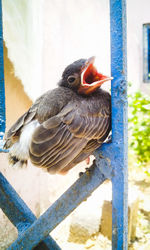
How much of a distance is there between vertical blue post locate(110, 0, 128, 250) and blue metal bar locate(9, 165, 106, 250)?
66mm

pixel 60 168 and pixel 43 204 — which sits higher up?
pixel 60 168

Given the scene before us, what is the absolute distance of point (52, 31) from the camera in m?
2.32

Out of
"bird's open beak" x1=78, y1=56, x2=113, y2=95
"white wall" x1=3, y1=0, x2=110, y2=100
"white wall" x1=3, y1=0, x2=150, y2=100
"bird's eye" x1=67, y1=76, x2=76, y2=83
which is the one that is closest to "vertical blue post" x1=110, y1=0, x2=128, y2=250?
"bird's open beak" x1=78, y1=56, x2=113, y2=95

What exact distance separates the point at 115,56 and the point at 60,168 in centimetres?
41

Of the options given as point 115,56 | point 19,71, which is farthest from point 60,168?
point 19,71

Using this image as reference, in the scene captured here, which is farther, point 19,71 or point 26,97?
point 26,97

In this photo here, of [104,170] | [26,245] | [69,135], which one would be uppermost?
[69,135]

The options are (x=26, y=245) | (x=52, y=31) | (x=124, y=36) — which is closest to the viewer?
(x=124, y=36)

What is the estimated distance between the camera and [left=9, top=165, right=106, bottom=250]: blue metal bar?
761mm

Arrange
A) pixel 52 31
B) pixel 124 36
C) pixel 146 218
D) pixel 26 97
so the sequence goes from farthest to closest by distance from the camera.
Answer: pixel 146 218
pixel 52 31
pixel 26 97
pixel 124 36

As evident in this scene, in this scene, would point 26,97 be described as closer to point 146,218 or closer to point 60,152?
point 60,152

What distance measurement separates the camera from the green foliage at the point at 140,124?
2420 mm

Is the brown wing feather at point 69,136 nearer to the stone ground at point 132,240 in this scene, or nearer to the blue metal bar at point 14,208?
the blue metal bar at point 14,208

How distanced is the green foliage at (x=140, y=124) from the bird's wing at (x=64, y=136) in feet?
5.63
